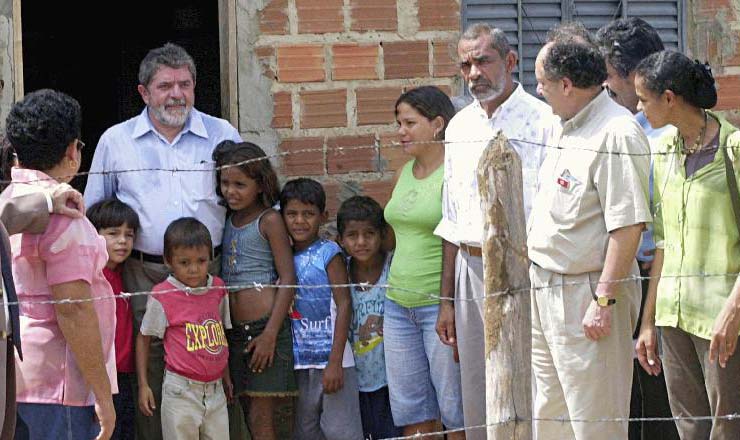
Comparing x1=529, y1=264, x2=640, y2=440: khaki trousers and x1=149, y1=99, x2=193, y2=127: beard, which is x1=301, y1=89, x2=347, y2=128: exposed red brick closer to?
x1=149, y1=99, x2=193, y2=127: beard

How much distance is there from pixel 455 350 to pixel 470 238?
20.5 inches

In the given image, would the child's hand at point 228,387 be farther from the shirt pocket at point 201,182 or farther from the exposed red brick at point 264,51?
the exposed red brick at point 264,51

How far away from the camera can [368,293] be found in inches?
233

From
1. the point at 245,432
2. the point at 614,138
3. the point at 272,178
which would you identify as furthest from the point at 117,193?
the point at 614,138

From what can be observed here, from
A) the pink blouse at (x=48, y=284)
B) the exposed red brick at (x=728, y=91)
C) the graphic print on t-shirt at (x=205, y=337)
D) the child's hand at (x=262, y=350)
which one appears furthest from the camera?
the exposed red brick at (x=728, y=91)

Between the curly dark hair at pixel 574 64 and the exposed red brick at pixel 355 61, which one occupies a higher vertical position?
the exposed red brick at pixel 355 61

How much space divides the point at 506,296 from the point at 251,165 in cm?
196

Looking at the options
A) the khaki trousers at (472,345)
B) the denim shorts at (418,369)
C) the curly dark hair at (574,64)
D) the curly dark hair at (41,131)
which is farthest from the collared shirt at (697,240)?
the curly dark hair at (41,131)

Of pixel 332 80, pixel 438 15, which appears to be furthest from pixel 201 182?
pixel 438 15

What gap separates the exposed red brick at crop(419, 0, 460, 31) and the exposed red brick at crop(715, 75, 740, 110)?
1.44m

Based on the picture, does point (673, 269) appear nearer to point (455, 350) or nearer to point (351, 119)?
point (455, 350)

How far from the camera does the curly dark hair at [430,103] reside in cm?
580

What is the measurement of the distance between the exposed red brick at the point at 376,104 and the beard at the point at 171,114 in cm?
101

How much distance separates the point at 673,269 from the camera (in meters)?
4.92
